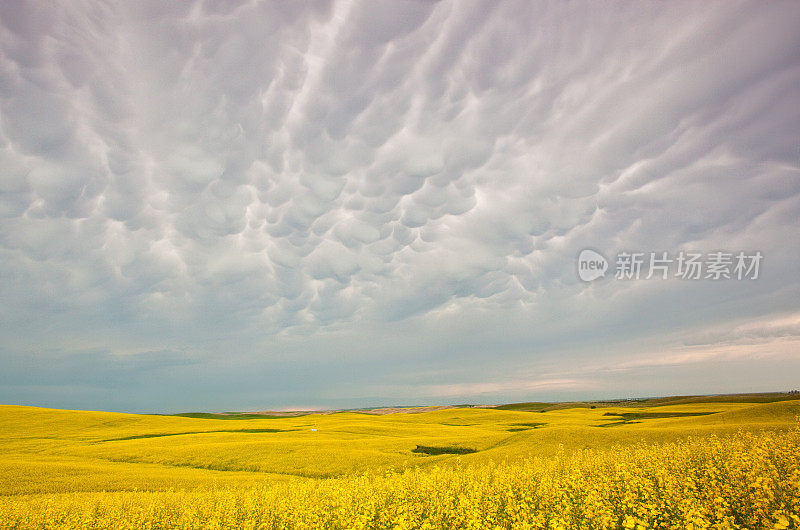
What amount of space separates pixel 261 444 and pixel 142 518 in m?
24.8

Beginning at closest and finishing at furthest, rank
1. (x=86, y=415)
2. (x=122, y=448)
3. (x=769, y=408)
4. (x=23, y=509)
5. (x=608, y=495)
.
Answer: (x=608, y=495), (x=23, y=509), (x=769, y=408), (x=122, y=448), (x=86, y=415)

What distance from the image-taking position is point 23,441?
46.1 meters

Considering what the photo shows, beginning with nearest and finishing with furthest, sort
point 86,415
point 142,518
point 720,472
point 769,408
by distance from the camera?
point 720,472 < point 142,518 < point 769,408 < point 86,415

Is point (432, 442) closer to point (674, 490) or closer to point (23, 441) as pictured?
point (674, 490)

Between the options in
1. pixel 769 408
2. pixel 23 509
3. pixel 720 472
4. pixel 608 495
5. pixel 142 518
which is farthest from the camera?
pixel 769 408

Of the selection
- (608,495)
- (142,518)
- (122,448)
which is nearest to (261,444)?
(122,448)

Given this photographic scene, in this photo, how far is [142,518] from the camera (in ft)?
46.4

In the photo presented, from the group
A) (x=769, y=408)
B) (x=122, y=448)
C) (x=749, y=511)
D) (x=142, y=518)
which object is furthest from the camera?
(x=122, y=448)

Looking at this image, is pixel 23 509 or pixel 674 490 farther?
pixel 23 509

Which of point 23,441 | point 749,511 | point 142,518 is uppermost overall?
point 749,511

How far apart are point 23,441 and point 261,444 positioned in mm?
29113

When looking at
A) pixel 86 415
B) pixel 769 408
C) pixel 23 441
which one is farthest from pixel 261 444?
pixel 86 415

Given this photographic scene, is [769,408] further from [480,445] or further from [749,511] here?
[749,511]

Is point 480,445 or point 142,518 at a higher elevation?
point 142,518
